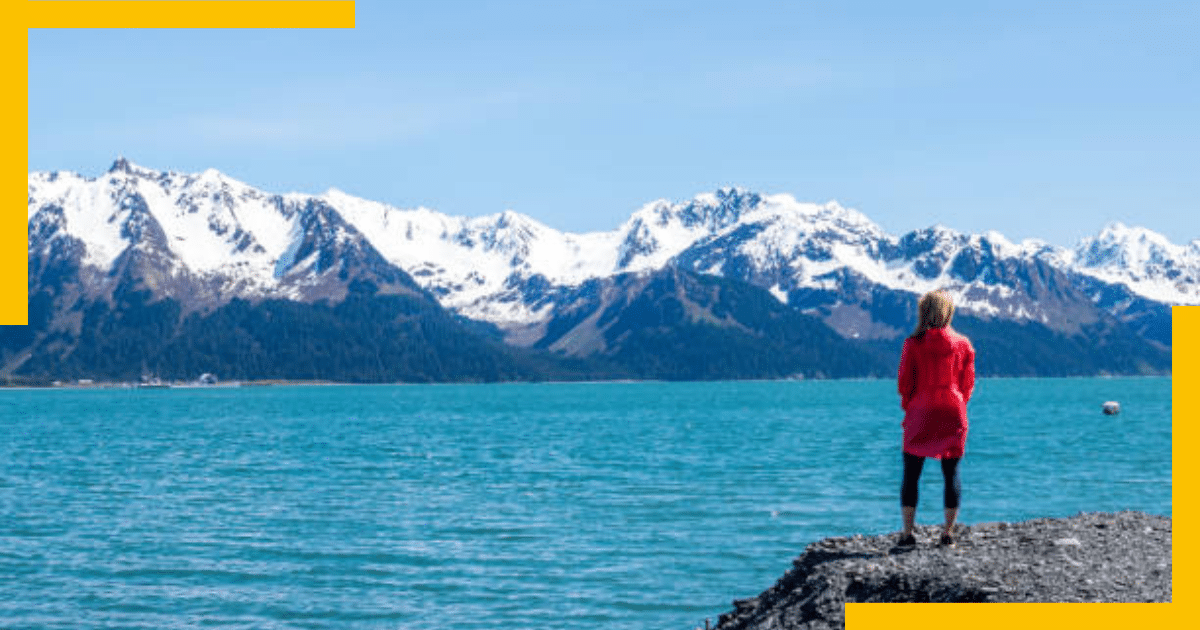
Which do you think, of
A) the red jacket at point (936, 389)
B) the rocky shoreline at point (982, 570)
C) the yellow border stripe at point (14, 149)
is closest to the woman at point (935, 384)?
the red jacket at point (936, 389)

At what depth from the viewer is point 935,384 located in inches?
763

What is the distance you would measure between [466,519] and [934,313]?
3694cm

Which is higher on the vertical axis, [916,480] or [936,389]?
[936,389]

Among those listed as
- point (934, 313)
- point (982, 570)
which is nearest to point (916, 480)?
point (982, 570)

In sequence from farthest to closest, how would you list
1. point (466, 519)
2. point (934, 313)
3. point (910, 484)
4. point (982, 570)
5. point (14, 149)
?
point (466, 519)
point (910, 484)
point (982, 570)
point (934, 313)
point (14, 149)

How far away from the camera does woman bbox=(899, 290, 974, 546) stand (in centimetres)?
1917

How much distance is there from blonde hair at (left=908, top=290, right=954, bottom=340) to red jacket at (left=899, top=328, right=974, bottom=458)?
9 cm

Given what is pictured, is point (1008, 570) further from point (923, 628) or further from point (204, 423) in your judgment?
point (204, 423)

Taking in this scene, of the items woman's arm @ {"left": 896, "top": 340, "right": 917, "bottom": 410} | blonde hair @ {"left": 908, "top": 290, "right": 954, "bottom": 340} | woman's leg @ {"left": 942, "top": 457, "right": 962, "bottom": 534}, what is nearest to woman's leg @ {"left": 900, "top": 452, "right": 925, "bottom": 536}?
woman's leg @ {"left": 942, "top": 457, "right": 962, "bottom": 534}

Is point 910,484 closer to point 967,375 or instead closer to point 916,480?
point 916,480

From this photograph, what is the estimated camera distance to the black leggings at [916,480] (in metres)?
20.0

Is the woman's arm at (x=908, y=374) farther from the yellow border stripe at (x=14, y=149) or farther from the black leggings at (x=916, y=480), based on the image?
the yellow border stripe at (x=14, y=149)

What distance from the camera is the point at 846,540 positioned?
24.1 meters

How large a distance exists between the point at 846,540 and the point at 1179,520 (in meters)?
12.7
